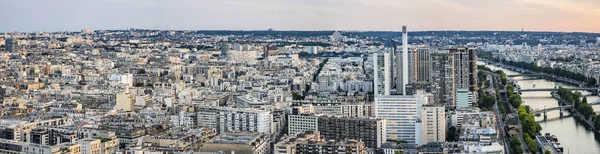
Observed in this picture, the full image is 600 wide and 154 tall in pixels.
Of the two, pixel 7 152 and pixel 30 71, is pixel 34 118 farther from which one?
pixel 30 71

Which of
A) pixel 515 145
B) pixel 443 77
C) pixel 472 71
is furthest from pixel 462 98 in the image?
pixel 515 145

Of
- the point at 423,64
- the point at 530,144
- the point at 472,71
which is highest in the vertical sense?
the point at 423,64

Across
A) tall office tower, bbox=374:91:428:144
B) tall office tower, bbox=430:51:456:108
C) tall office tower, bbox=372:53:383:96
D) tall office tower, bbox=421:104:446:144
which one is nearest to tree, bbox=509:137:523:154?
tall office tower, bbox=421:104:446:144

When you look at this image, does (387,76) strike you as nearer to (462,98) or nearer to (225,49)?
(462,98)

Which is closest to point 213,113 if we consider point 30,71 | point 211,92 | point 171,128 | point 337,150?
point 171,128

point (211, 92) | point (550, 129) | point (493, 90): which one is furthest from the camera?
point (493, 90)

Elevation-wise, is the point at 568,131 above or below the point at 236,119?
below

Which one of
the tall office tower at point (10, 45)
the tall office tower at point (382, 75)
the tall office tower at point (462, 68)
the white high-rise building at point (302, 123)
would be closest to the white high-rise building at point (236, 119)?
the white high-rise building at point (302, 123)
